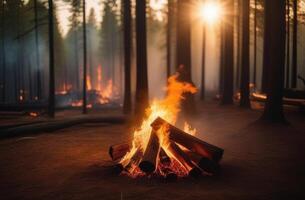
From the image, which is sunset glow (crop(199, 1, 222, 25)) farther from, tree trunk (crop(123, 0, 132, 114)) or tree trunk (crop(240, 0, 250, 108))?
tree trunk (crop(123, 0, 132, 114))

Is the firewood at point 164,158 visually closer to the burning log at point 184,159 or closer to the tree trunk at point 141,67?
the burning log at point 184,159

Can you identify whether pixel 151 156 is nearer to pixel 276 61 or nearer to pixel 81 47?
pixel 276 61

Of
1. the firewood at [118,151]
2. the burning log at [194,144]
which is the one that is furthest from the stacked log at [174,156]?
the firewood at [118,151]

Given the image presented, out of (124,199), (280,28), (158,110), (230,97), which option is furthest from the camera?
(230,97)

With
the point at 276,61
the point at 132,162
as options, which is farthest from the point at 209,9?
the point at 132,162

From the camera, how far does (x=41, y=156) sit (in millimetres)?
10617

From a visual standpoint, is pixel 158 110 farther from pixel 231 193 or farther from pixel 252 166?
pixel 231 193

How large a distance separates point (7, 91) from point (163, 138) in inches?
2110

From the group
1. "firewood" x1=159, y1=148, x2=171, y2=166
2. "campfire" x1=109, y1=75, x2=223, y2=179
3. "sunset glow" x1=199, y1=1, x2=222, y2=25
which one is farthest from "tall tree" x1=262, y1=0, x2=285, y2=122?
"sunset glow" x1=199, y1=1, x2=222, y2=25

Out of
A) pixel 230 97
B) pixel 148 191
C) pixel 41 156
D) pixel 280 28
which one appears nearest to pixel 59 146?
pixel 41 156

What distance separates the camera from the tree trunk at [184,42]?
752 inches

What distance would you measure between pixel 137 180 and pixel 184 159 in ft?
4.14

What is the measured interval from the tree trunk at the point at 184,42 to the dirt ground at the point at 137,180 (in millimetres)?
4788

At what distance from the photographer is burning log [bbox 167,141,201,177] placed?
816 cm
